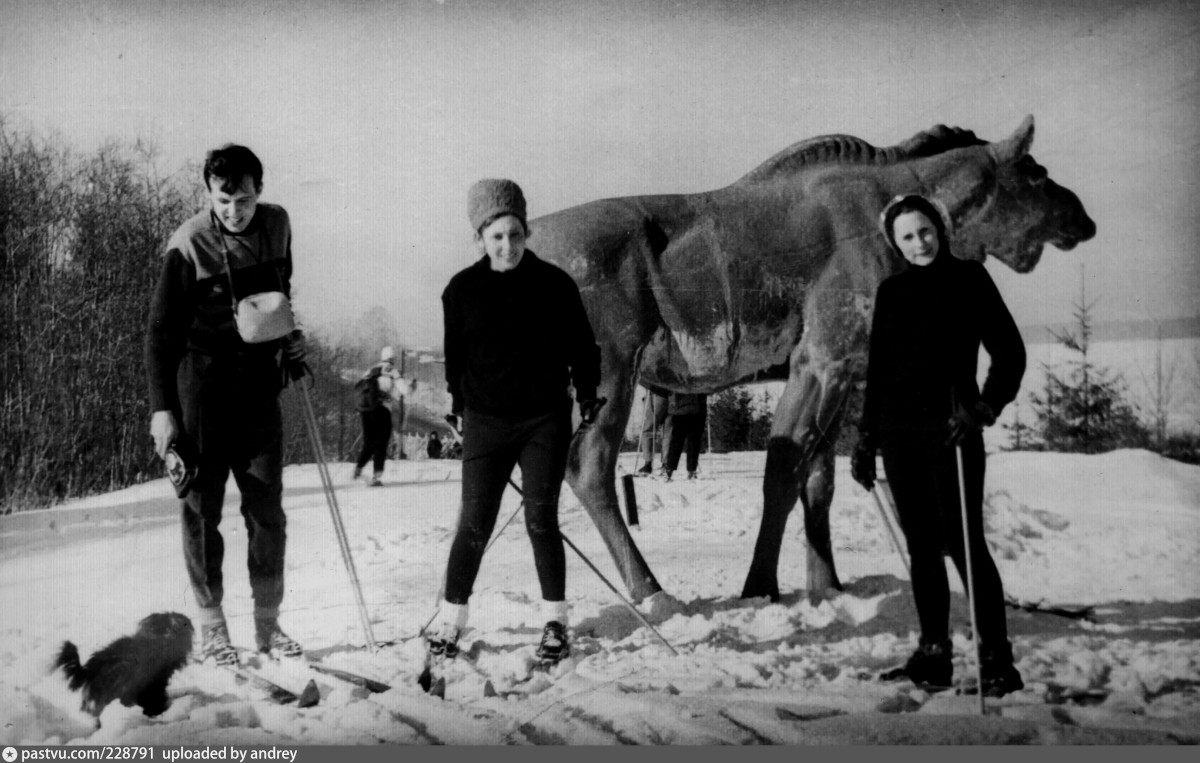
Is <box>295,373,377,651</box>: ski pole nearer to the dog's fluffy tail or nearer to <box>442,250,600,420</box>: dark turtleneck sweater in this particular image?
<box>442,250,600,420</box>: dark turtleneck sweater

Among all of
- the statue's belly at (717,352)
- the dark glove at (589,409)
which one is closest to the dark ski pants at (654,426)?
the statue's belly at (717,352)

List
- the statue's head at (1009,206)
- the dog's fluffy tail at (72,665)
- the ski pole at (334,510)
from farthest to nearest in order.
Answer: the statue's head at (1009,206) → the ski pole at (334,510) → the dog's fluffy tail at (72,665)

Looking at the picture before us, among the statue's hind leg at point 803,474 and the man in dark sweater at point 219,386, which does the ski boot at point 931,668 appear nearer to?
the statue's hind leg at point 803,474

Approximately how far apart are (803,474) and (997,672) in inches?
40.7

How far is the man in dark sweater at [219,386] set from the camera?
153 inches

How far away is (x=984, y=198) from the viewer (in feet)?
14.0

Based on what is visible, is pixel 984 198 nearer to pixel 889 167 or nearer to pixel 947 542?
pixel 889 167

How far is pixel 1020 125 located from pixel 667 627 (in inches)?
101

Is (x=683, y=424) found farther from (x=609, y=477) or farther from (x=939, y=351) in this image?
(x=939, y=351)

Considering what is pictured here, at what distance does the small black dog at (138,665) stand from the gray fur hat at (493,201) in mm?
1961

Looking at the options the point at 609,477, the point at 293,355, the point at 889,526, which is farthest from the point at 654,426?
the point at 293,355

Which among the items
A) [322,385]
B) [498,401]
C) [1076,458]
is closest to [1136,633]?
[1076,458]

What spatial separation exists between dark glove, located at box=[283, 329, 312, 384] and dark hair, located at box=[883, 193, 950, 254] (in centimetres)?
236

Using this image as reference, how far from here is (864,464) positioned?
12.8 ft
